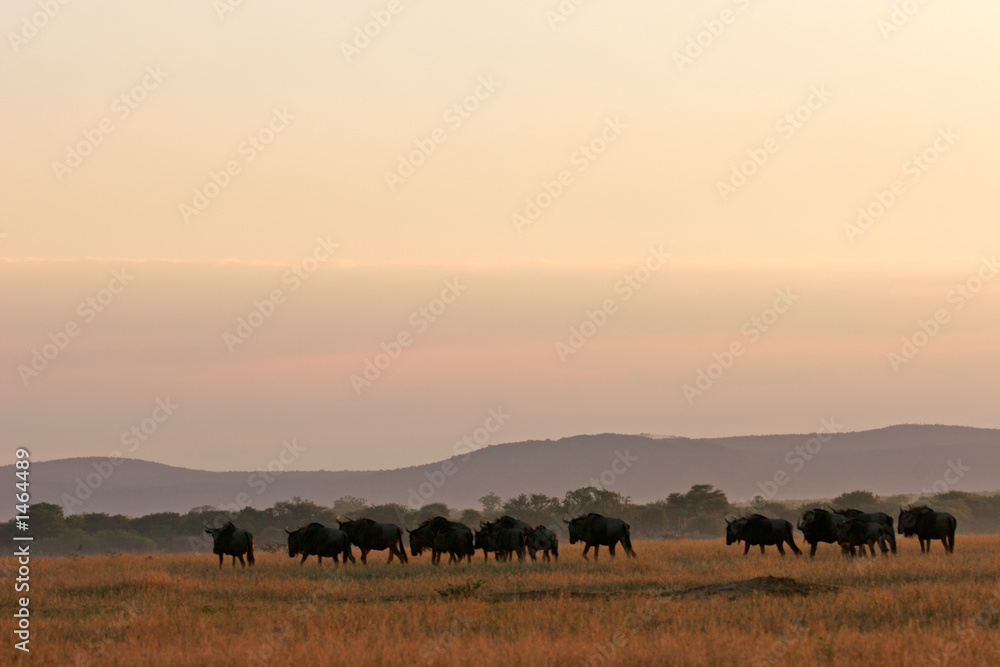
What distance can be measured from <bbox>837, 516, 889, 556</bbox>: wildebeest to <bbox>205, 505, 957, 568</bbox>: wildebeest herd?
0.10 feet

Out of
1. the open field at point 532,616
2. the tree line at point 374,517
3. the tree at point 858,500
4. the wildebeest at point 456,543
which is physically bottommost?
the open field at point 532,616

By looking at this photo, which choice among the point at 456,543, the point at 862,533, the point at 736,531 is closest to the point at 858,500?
the point at 736,531

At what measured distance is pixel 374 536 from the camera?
127ft

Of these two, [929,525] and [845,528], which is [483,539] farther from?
[929,525]

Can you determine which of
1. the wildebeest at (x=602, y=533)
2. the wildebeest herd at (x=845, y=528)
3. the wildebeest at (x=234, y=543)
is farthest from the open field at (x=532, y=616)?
the wildebeest at (x=234, y=543)

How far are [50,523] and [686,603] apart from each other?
8030 cm

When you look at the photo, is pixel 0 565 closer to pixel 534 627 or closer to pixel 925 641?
pixel 534 627

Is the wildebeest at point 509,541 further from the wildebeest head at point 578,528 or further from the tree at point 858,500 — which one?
the tree at point 858,500

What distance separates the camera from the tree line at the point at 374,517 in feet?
303

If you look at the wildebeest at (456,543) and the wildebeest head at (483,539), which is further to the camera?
the wildebeest head at (483,539)

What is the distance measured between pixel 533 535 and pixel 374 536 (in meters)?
5.28

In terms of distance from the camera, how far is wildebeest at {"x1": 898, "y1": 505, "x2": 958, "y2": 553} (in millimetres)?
37406

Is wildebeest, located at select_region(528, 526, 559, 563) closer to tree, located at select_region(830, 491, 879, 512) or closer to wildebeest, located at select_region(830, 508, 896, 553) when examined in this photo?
wildebeest, located at select_region(830, 508, 896, 553)

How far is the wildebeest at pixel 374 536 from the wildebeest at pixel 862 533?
13697 mm
